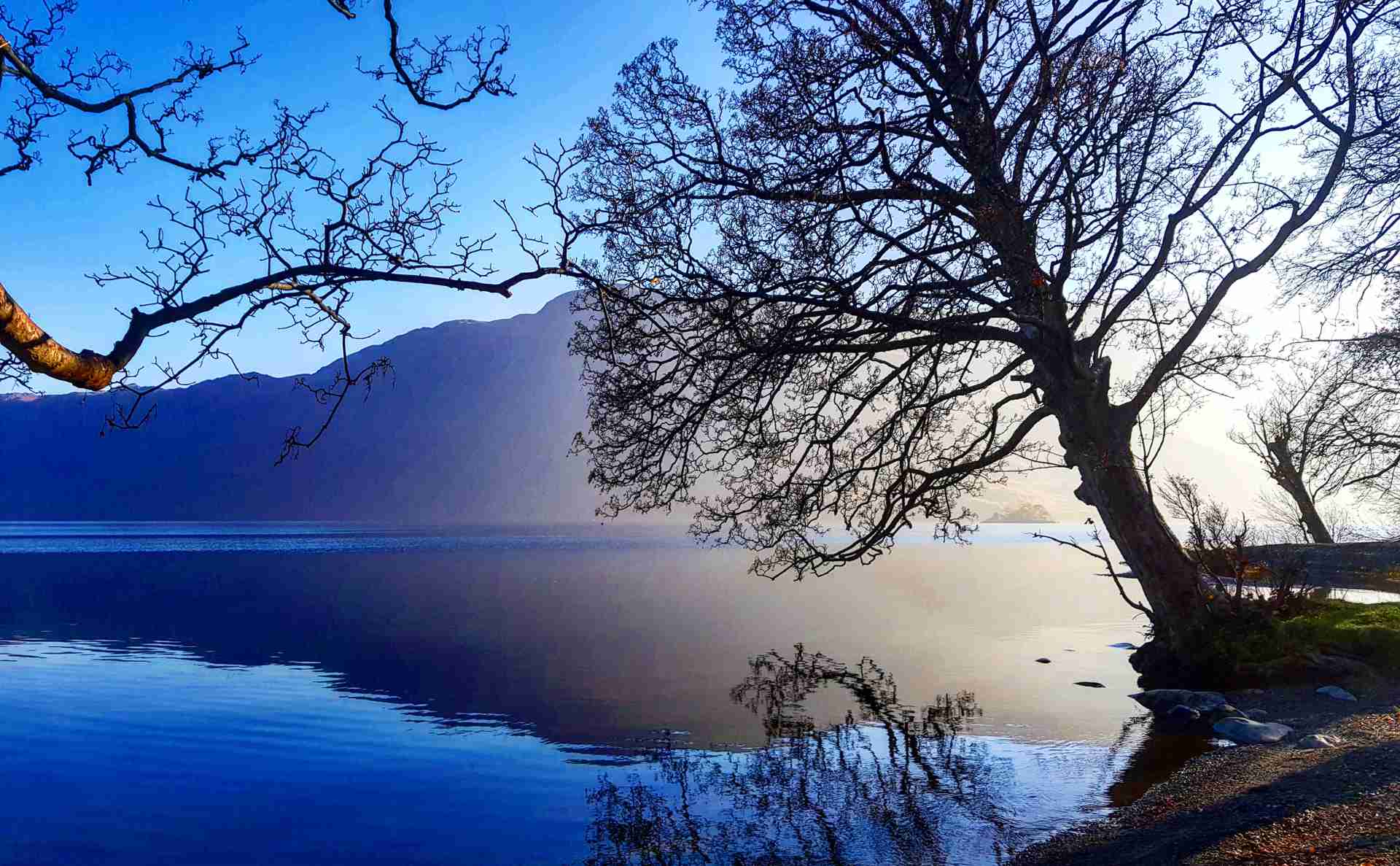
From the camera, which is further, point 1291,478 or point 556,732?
point 1291,478

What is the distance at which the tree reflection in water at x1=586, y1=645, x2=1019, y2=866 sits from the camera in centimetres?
980

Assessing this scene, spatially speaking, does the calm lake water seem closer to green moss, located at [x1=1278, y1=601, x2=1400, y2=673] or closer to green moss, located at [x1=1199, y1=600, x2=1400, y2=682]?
green moss, located at [x1=1199, y1=600, x2=1400, y2=682]

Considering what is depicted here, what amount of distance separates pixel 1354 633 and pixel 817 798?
35.5 feet

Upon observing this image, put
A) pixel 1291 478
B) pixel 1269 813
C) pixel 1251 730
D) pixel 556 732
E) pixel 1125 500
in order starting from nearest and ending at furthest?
1. pixel 1269 813
2. pixel 1251 730
3. pixel 1125 500
4. pixel 556 732
5. pixel 1291 478

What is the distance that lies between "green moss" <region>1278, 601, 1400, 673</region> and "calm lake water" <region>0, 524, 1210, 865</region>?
11.4 feet

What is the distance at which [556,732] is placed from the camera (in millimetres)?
16469

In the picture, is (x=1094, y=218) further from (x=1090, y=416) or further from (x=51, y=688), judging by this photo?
(x=51, y=688)

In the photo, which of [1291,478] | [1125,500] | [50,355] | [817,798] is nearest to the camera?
[50,355]

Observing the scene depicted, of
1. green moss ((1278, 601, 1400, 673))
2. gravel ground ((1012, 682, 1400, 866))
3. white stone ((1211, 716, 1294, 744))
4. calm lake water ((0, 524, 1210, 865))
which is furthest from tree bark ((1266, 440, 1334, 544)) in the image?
gravel ground ((1012, 682, 1400, 866))

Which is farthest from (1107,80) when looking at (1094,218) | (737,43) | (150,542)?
(150,542)

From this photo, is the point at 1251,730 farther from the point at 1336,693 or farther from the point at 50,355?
the point at 50,355

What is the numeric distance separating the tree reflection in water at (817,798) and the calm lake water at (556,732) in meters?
0.05

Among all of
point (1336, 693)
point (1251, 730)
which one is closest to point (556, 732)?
point (1251, 730)

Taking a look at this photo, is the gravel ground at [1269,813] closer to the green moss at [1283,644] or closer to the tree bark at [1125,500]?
the tree bark at [1125,500]
